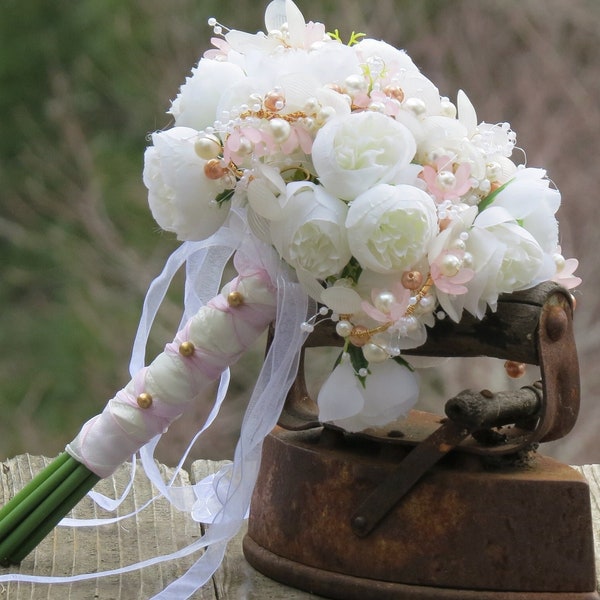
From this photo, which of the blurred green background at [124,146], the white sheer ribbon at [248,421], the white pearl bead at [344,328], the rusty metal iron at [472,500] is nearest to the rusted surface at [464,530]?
the rusty metal iron at [472,500]

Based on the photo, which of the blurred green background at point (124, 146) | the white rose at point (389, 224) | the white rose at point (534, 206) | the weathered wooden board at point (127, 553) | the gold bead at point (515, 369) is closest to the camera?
the white rose at point (389, 224)

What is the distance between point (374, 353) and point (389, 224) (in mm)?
171

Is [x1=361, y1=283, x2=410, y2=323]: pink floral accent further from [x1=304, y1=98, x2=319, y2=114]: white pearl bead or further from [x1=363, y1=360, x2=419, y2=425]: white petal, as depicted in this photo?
[x1=304, y1=98, x2=319, y2=114]: white pearl bead

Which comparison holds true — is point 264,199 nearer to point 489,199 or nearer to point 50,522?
point 489,199

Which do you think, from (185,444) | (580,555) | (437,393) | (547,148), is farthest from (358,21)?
A: (580,555)

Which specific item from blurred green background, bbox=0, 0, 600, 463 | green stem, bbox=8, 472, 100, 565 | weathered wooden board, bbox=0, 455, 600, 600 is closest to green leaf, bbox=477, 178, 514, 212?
weathered wooden board, bbox=0, 455, 600, 600

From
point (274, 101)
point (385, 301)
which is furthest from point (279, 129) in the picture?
point (385, 301)

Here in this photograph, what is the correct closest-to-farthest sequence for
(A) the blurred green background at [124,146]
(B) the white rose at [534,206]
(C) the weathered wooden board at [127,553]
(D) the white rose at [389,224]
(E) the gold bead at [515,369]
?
(D) the white rose at [389,224] < (B) the white rose at [534,206] < (C) the weathered wooden board at [127,553] < (E) the gold bead at [515,369] < (A) the blurred green background at [124,146]

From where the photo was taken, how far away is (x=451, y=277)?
4.67 ft

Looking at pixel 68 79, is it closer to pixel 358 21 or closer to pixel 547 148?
pixel 358 21

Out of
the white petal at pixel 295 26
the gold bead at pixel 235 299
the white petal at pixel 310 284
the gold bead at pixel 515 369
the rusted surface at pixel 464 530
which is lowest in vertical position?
the rusted surface at pixel 464 530

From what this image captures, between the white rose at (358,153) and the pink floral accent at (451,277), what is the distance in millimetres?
113

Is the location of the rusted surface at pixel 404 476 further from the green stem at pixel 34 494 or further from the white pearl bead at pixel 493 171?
the green stem at pixel 34 494

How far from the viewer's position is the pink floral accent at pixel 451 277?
142cm
